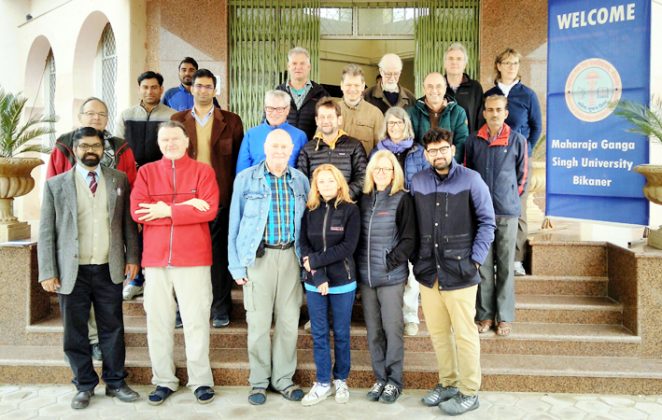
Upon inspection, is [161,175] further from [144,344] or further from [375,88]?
[375,88]

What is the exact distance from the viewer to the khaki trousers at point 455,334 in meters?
3.60

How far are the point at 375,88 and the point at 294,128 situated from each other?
0.87 m

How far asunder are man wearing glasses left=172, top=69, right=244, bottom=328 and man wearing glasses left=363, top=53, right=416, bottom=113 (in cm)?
115

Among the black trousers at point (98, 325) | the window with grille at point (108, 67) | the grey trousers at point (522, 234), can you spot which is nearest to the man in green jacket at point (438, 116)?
the grey trousers at point (522, 234)

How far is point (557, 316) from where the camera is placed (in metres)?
4.61

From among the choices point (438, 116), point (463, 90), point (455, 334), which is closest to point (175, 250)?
point (455, 334)

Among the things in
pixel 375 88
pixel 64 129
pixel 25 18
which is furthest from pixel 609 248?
pixel 25 18

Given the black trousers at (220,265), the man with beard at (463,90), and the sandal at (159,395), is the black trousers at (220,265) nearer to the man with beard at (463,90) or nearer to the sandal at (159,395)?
the sandal at (159,395)

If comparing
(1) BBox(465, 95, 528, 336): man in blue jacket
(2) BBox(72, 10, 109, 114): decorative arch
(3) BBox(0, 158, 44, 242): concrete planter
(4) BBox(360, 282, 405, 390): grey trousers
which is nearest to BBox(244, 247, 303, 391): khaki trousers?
(4) BBox(360, 282, 405, 390): grey trousers

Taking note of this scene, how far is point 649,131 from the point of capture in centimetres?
434

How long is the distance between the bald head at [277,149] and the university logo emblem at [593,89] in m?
2.66

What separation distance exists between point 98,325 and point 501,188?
9.65ft

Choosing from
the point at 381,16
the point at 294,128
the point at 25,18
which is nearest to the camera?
the point at 294,128

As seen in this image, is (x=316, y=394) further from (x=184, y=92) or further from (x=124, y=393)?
(x=184, y=92)
